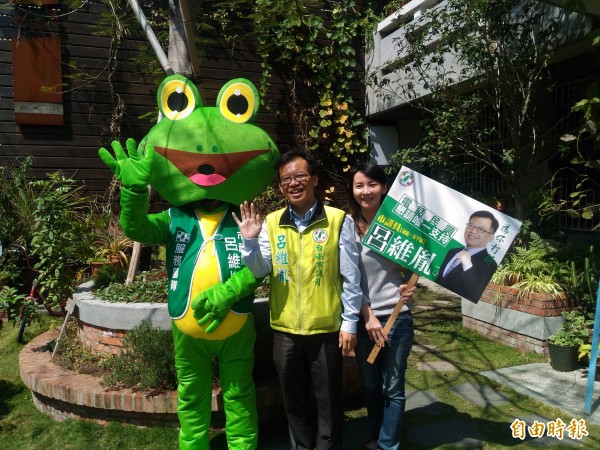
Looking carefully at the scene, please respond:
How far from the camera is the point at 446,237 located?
120 inches

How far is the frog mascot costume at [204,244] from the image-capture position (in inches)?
118

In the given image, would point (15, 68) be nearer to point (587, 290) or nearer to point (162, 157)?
point (162, 157)

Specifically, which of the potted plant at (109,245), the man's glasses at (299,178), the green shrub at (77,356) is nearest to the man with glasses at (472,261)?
the man's glasses at (299,178)

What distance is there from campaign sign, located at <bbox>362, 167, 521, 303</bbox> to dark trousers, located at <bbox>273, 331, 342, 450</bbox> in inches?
25.4

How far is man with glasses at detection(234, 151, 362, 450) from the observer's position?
288 centimetres

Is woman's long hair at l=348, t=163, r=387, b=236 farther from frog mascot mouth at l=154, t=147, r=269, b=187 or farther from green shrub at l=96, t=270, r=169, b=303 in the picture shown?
green shrub at l=96, t=270, r=169, b=303

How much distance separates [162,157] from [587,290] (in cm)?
441

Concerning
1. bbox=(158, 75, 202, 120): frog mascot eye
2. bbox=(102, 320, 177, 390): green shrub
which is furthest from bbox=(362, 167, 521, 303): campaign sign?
bbox=(102, 320, 177, 390): green shrub

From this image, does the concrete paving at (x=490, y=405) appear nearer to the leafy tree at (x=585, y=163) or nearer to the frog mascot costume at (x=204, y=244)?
the frog mascot costume at (x=204, y=244)

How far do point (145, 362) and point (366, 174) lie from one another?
6.77 ft

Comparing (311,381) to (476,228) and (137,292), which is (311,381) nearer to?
(476,228)

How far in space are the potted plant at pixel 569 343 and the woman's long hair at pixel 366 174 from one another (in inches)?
109

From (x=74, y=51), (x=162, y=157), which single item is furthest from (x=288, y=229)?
(x=74, y=51)

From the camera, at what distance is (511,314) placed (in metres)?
5.45
